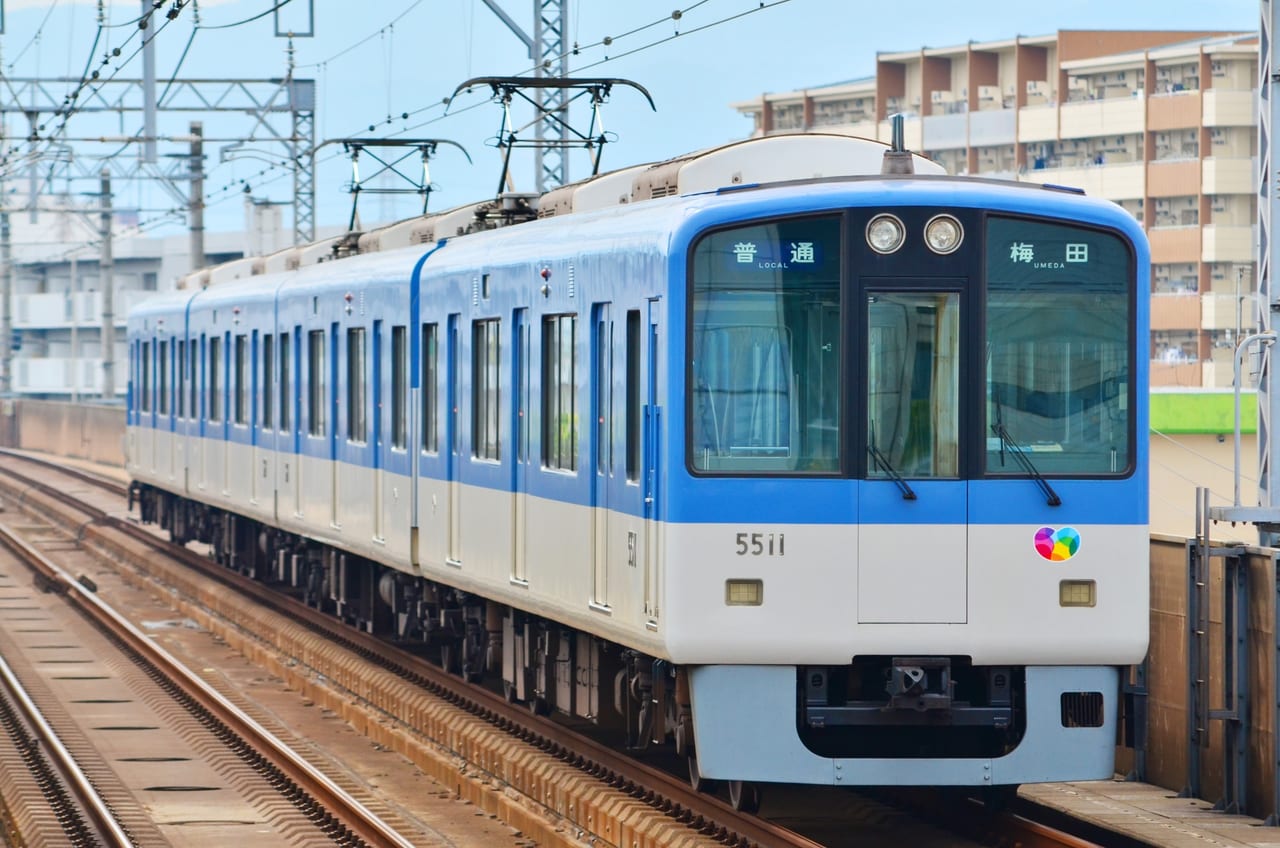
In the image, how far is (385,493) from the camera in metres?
16.8

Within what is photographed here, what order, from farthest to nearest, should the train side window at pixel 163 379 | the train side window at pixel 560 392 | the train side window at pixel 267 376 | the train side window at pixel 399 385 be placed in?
the train side window at pixel 163 379, the train side window at pixel 267 376, the train side window at pixel 399 385, the train side window at pixel 560 392

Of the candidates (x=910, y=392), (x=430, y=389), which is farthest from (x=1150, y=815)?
(x=430, y=389)

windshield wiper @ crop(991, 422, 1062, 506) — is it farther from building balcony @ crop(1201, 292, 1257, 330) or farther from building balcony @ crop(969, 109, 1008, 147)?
building balcony @ crop(969, 109, 1008, 147)

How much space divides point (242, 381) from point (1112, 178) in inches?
2080

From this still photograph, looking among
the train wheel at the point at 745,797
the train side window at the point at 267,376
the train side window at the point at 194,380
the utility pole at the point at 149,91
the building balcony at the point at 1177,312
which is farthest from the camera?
the building balcony at the point at 1177,312

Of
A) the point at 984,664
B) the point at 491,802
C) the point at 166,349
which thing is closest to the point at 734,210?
the point at 984,664

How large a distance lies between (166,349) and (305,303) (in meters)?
8.98

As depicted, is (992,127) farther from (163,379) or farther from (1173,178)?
(163,379)

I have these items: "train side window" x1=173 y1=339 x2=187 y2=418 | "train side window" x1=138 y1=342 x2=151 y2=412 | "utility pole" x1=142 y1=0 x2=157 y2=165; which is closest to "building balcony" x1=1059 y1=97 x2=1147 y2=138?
"utility pole" x1=142 y1=0 x2=157 y2=165

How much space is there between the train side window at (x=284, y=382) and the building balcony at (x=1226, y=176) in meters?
50.7

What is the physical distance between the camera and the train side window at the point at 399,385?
16234mm

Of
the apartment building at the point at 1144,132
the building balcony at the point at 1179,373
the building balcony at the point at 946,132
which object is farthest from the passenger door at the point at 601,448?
the building balcony at the point at 946,132

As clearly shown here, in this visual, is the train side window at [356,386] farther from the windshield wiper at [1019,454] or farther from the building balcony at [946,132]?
the building balcony at [946,132]

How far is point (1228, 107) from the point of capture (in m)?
67.1
